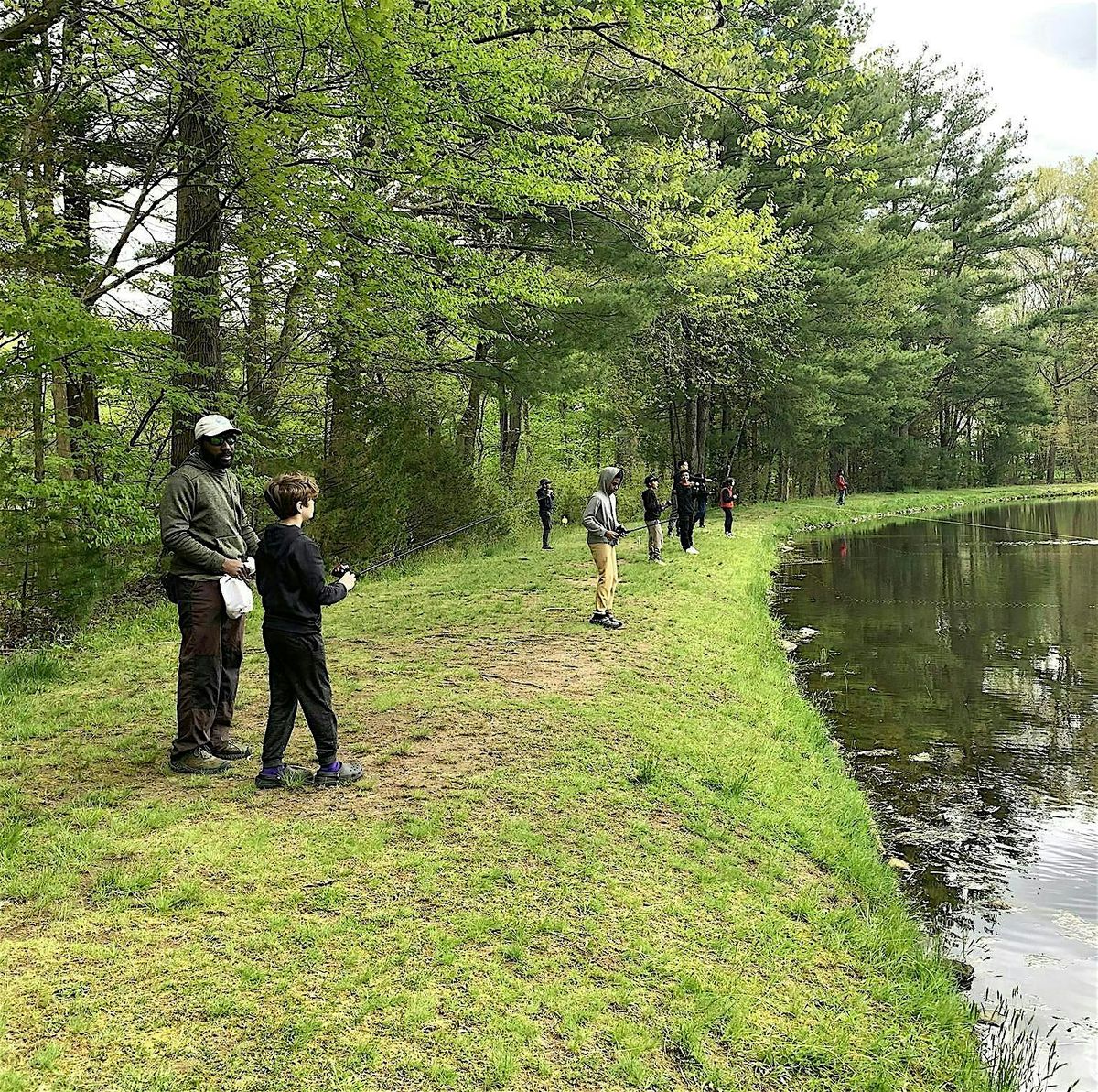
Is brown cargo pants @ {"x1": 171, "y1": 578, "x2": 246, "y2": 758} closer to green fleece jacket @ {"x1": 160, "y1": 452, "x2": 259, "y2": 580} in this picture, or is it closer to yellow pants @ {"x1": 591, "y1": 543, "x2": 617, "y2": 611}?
green fleece jacket @ {"x1": 160, "y1": 452, "x2": 259, "y2": 580}

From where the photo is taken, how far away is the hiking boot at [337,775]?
538 centimetres

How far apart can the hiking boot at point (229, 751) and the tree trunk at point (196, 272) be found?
4385 millimetres

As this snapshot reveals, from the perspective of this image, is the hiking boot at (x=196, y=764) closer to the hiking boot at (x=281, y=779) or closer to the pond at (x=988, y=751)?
the hiking boot at (x=281, y=779)

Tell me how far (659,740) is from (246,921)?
3.76m

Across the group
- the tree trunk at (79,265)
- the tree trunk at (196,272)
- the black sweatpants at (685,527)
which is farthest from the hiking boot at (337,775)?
the black sweatpants at (685,527)

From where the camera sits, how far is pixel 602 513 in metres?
10.7

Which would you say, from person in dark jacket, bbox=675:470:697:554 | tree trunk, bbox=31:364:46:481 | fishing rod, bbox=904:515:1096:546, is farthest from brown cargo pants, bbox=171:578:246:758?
fishing rod, bbox=904:515:1096:546

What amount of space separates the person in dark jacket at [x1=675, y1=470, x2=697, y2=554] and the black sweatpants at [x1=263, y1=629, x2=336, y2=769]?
1258 cm

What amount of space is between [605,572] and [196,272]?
5804mm

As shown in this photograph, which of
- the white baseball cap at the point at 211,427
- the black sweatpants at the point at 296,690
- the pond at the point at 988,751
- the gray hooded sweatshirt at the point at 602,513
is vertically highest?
the white baseball cap at the point at 211,427

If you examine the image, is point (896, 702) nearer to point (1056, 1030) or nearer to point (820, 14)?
point (1056, 1030)

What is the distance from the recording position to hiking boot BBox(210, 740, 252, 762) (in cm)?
570

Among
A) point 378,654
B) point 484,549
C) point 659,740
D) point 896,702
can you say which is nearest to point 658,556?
point 484,549

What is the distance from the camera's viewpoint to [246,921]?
12.6 feet
